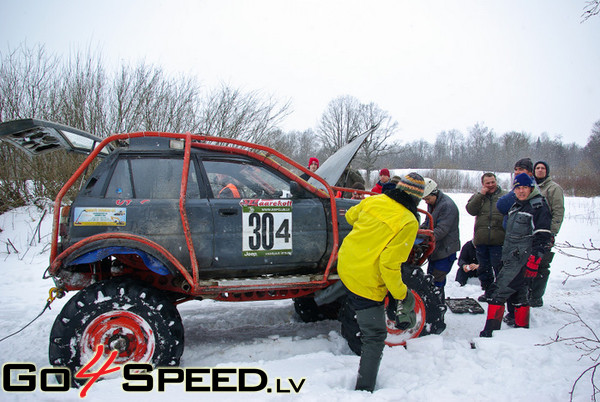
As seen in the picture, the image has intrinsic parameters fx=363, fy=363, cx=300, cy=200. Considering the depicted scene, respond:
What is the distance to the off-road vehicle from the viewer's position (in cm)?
297

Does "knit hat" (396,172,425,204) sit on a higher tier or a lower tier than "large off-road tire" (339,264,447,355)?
higher

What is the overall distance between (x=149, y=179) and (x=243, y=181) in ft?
2.82

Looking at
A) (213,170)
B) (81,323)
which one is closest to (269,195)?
(213,170)

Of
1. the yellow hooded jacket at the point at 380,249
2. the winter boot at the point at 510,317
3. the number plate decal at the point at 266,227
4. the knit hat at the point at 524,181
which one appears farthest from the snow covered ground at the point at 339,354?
the knit hat at the point at 524,181

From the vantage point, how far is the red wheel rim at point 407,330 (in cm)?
360

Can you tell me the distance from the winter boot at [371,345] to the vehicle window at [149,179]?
72.6 inches

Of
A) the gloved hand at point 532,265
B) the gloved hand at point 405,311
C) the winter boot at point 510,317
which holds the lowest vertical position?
the winter boot at point 510,317

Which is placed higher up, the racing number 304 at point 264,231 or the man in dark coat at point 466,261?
the racing number 304 at point 264,231

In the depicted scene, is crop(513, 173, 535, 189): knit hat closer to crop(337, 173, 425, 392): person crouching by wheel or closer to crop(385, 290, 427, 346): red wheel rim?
crop(385, 290, 427, 346): red wheel rim

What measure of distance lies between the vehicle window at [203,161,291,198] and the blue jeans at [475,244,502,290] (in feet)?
10.2

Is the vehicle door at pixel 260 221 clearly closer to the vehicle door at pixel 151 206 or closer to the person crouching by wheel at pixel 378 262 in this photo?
the vehicle door at pixel 151 206

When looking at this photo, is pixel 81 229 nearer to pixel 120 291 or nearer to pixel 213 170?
pixel 120 291

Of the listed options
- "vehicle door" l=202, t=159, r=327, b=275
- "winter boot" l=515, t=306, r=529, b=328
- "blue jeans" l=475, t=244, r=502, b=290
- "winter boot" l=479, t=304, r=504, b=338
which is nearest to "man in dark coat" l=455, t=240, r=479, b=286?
"blue jeans" l=475, t=244, r=502, b=290

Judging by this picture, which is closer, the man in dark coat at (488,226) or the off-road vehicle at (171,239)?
the off-road vehicle at (171,239)
